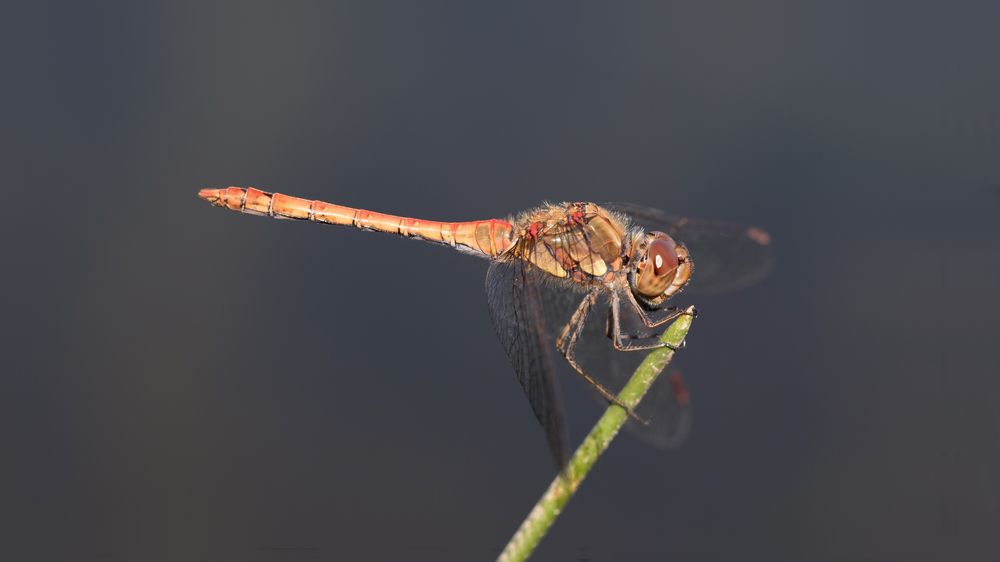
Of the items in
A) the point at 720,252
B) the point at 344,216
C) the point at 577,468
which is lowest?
the point at 577,468

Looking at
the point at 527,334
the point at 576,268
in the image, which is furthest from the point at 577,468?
the point at 576,268

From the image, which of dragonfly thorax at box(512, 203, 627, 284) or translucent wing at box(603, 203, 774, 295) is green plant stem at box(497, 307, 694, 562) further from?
translucent wing at box(603, 203, 774, 295)

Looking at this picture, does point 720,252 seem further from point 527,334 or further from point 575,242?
point 527,334

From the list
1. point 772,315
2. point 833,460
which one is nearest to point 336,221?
point 772,315

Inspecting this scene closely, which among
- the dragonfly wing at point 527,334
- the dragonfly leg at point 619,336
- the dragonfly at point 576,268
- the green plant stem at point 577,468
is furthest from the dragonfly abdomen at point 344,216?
the green plant stem at point 577,468

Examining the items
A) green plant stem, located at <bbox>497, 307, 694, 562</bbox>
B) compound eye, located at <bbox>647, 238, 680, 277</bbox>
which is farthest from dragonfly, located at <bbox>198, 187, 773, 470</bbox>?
green plant stem, located at <bbox>497, 307, 694, 562</bbox>

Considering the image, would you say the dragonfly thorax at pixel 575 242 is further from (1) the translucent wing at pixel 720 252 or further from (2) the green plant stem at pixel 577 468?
(2) the green plant stem at pixel 577 468

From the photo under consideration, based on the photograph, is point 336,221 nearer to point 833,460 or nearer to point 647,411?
point 647,411
